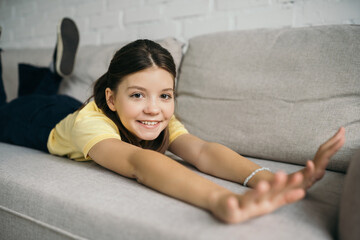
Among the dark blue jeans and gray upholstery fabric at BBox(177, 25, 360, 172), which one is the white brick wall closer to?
gray upholstery fabric at BBox(177, 25, 360, 172)

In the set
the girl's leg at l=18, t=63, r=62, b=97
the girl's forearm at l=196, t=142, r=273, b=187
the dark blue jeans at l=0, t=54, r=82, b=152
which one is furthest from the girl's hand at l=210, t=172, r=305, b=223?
the girl's leg at l=18, t=63, r=62, b=97

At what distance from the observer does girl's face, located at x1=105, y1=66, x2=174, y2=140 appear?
859 mm

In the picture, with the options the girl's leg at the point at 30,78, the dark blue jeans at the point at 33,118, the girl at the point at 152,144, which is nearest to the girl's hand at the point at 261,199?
the girl at the point at 152,144

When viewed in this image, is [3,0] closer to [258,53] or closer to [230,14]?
[230,14]

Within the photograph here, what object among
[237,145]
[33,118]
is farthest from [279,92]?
[33,118]

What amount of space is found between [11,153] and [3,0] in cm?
223

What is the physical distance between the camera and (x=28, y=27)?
8.07 feet

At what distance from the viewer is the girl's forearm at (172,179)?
23.1 inches

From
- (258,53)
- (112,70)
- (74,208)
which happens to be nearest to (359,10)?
(258,53)

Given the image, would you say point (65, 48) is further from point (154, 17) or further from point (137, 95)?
point (137, 95)

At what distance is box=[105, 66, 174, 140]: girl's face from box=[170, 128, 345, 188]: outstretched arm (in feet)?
0.40

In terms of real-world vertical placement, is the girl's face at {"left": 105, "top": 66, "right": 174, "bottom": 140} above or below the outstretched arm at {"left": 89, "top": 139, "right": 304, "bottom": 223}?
above

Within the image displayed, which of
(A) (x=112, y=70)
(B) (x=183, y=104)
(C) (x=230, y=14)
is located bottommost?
(B) (x=183, y=104)

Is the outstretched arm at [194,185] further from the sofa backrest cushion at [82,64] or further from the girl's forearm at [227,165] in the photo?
the sofa backrest cushion at [82,64]
